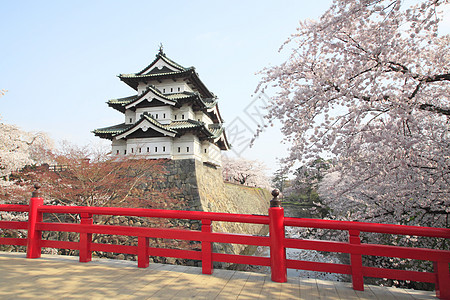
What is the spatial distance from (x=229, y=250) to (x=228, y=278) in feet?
33.4

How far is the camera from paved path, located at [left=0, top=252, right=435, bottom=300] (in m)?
2.75

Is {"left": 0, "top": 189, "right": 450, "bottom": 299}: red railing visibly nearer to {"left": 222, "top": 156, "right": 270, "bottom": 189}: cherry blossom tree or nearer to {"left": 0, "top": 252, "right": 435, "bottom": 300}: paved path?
{"left": 0, "top": 252, "right": 435, "bottom": 300}: paved path

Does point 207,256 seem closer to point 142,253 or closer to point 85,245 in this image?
point 142,253

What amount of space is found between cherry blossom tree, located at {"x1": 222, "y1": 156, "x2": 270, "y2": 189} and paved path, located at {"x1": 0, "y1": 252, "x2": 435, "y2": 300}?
3301 centimetres

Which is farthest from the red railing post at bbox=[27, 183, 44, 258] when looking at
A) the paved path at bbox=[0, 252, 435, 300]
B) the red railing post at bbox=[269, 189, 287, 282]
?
the red railing post at bbox=[269, 189, 287, 282]

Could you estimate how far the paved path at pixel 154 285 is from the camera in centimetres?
275

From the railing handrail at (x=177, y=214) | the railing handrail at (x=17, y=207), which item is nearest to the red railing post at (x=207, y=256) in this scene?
the railing handrail at (x=177, y=214)

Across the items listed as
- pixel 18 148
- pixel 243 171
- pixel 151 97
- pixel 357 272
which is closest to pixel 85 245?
pixel 357 272

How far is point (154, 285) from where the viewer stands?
119 inches

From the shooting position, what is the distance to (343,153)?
528 centimetres

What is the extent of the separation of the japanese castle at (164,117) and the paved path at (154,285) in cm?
1082

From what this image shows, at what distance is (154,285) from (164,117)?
1399cm

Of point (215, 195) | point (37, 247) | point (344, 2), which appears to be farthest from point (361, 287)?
point (215, 195)

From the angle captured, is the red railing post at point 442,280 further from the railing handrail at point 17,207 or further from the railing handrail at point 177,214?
the railing handrail at point 17,207
